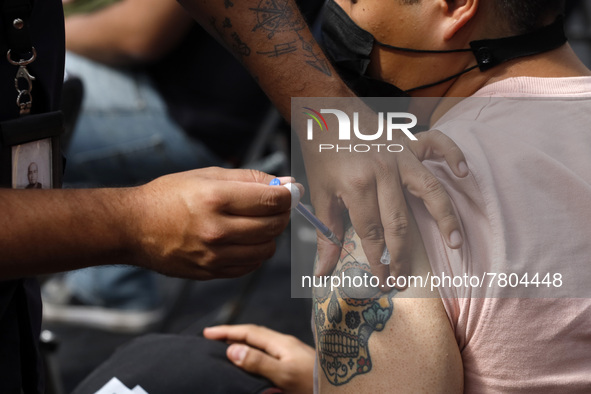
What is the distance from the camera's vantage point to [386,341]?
4.40 feet

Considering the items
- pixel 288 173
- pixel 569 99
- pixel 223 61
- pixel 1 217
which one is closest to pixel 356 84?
pixel 569 99

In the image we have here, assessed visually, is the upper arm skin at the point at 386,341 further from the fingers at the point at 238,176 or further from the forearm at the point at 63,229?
the forearm at the point at 63,229

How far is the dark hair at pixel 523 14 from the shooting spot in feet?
5.10

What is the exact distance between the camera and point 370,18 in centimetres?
165

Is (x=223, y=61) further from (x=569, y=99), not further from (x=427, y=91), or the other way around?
(x=569, y=99)

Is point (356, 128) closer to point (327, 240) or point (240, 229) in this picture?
point (327, 240)

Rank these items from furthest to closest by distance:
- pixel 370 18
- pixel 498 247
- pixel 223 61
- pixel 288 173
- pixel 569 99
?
pixel 288 173 < pixel 223 61 < pixel 370 18 < pixel 569 99 < pixel 498 247

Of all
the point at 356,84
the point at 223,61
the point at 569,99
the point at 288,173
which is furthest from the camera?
the point at 288,173

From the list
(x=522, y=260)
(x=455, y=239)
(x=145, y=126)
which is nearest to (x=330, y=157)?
(x=455, y=239)

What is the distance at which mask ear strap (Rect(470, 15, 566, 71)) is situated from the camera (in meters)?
1.54

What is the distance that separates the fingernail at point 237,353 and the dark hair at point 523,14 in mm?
988

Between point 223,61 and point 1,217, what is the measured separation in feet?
6.21

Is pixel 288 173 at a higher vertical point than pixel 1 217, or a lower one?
lower

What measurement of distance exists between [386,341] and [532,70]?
0.67 meters
